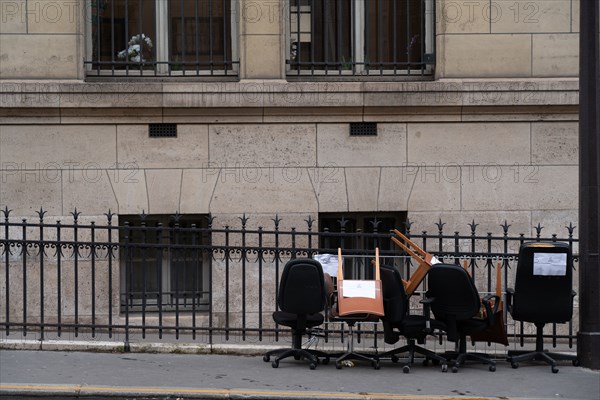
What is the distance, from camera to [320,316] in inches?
427

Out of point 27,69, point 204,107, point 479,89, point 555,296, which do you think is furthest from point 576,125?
point 27,69

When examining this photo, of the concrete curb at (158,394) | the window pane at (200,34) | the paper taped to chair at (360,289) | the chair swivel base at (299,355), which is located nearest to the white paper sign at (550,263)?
the paper taped to chair at (360,289)

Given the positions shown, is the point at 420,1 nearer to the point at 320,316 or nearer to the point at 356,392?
the point at 320,316

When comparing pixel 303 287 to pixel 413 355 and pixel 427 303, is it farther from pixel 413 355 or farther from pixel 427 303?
pixel 413 355

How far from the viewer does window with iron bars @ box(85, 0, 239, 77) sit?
46.5 feet

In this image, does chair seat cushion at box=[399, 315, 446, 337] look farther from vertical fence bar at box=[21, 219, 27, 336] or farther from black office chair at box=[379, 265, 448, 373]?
vertical fence bar at box=[21, 219, 27, 336]

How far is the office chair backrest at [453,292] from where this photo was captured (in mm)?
10555

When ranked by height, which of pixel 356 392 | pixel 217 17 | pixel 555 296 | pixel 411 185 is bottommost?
pixel 356 392

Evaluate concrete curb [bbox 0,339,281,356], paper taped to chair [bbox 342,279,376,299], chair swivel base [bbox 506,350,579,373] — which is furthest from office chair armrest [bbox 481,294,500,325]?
concrete curb [bbox 0,339,281,356]

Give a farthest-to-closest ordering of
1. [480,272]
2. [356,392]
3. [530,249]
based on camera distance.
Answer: [480,272] < [530,249] < [356,392]

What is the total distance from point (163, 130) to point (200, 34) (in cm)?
147

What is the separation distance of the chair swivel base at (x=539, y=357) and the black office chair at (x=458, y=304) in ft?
0.95

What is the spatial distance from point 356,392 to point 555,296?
2488mm

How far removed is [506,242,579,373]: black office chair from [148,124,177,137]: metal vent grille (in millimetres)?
5169
